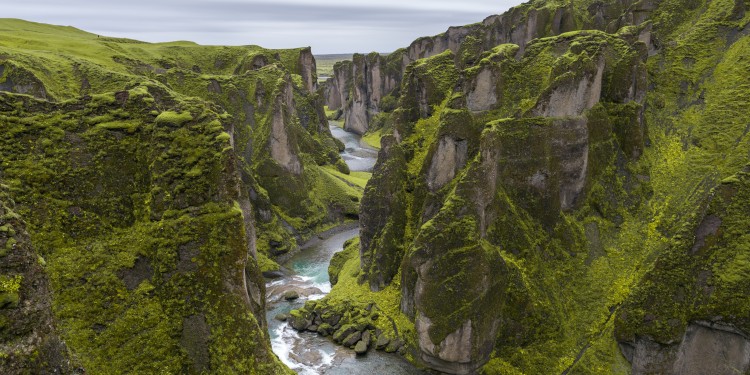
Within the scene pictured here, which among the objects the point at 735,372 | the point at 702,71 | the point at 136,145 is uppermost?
the point at 702,71

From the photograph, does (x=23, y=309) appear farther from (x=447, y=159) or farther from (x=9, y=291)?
(x=447, y=159)

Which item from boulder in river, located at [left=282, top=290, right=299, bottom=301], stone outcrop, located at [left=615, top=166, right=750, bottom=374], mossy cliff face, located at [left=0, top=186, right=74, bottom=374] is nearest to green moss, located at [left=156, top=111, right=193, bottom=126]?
mossy cliff face, located at [left=0, top=186, right=74, bottom=374]

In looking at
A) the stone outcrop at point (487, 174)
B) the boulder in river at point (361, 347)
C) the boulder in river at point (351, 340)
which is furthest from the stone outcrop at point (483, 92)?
the boulder in river at point (361, 347)

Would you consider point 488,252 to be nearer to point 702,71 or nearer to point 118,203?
point 118,203

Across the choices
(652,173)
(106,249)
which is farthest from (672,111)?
(106,249)

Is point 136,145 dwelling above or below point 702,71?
below

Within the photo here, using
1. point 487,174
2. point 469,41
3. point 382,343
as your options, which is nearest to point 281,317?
point 382,343

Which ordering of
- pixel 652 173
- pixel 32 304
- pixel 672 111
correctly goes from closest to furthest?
pixel 32 304
pixel 652 173
pixel 672 111
